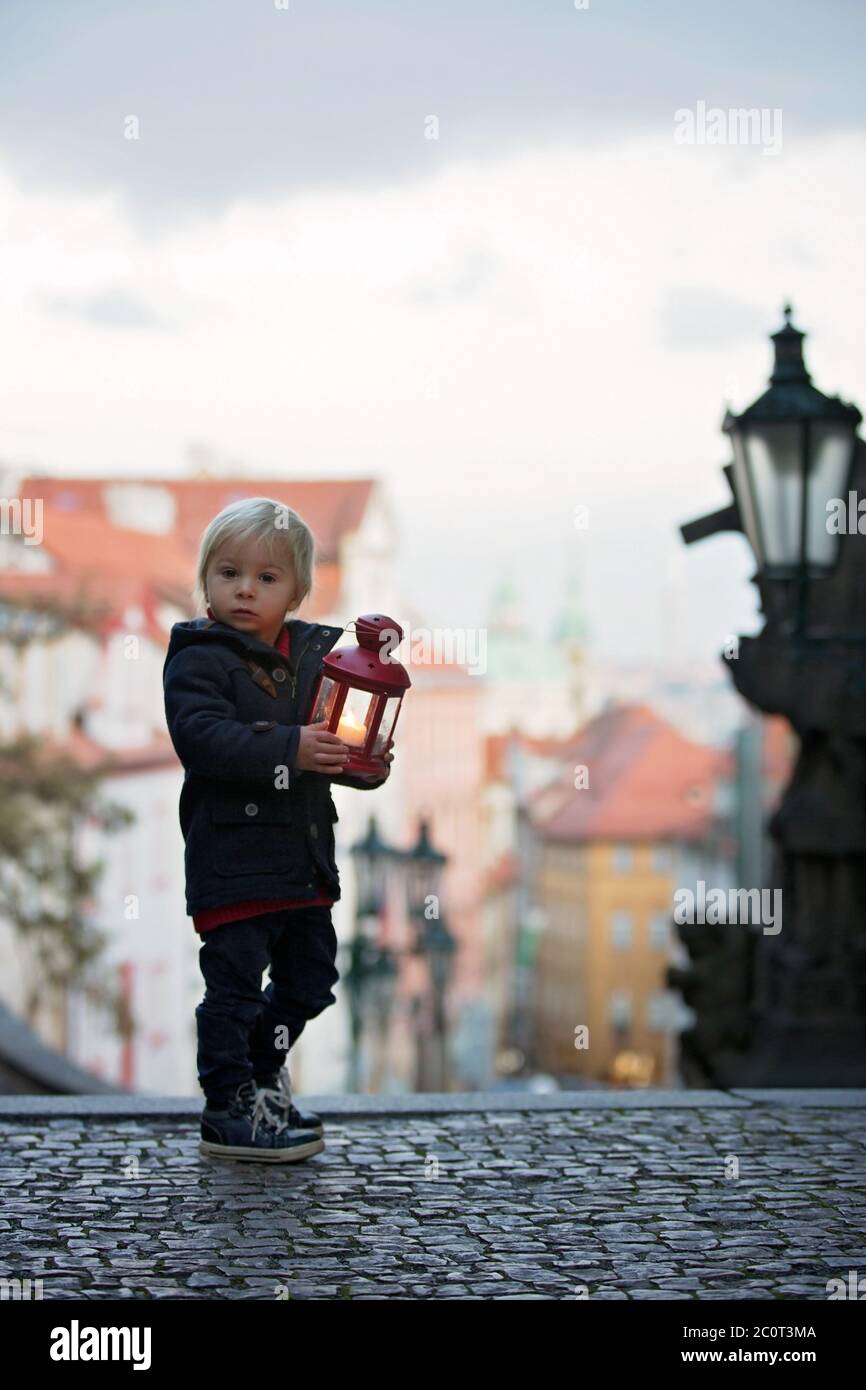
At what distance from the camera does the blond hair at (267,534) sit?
4965 millimetres

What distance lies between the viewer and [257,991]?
16.7ft

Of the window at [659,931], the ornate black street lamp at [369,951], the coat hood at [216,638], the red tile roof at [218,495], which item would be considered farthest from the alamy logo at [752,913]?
the window at [659,931]

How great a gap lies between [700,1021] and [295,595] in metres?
2.65

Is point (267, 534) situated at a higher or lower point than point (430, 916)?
higher

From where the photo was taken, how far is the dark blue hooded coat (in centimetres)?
496

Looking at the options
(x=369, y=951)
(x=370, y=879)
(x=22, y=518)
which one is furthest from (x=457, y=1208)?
(x=22, y=518)

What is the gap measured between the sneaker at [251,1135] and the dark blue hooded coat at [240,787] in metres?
0.45

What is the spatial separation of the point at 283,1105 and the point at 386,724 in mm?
915

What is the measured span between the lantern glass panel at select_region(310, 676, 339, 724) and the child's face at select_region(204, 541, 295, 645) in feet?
0.67

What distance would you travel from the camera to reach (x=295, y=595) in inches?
201
